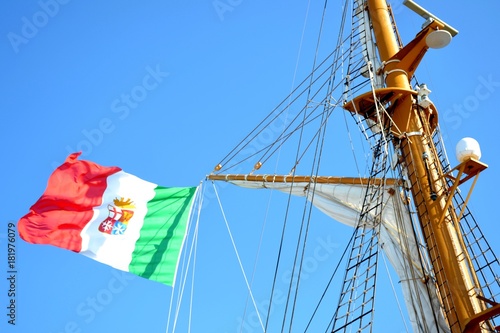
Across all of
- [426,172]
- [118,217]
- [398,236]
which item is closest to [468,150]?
[426,172]

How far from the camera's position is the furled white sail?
12367 mm

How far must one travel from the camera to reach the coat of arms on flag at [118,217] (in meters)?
14.2

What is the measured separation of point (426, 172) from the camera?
12.9 metres

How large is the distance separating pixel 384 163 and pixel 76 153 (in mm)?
6643

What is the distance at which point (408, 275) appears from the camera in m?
13.3

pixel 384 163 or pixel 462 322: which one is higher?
pixel 384 163

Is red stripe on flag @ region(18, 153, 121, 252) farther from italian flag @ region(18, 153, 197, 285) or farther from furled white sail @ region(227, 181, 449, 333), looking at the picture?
furled white sail @ region(227, 181, 449, 333)

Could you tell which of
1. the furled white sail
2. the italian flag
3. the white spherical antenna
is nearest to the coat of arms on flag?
the italian flag

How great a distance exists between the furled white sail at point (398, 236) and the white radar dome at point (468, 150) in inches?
66.0

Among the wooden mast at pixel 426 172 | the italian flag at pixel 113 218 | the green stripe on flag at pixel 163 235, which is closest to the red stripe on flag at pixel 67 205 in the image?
the italian flag at pixel 113 218

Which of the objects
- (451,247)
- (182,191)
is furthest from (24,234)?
(451,247)

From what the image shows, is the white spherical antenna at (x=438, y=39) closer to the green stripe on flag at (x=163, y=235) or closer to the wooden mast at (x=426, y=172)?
the wooden mast at (x=426, y=172)

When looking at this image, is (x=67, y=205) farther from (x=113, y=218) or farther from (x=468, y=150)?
(x=468, y=150)

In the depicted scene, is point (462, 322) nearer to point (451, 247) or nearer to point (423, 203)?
point (451, 247)
